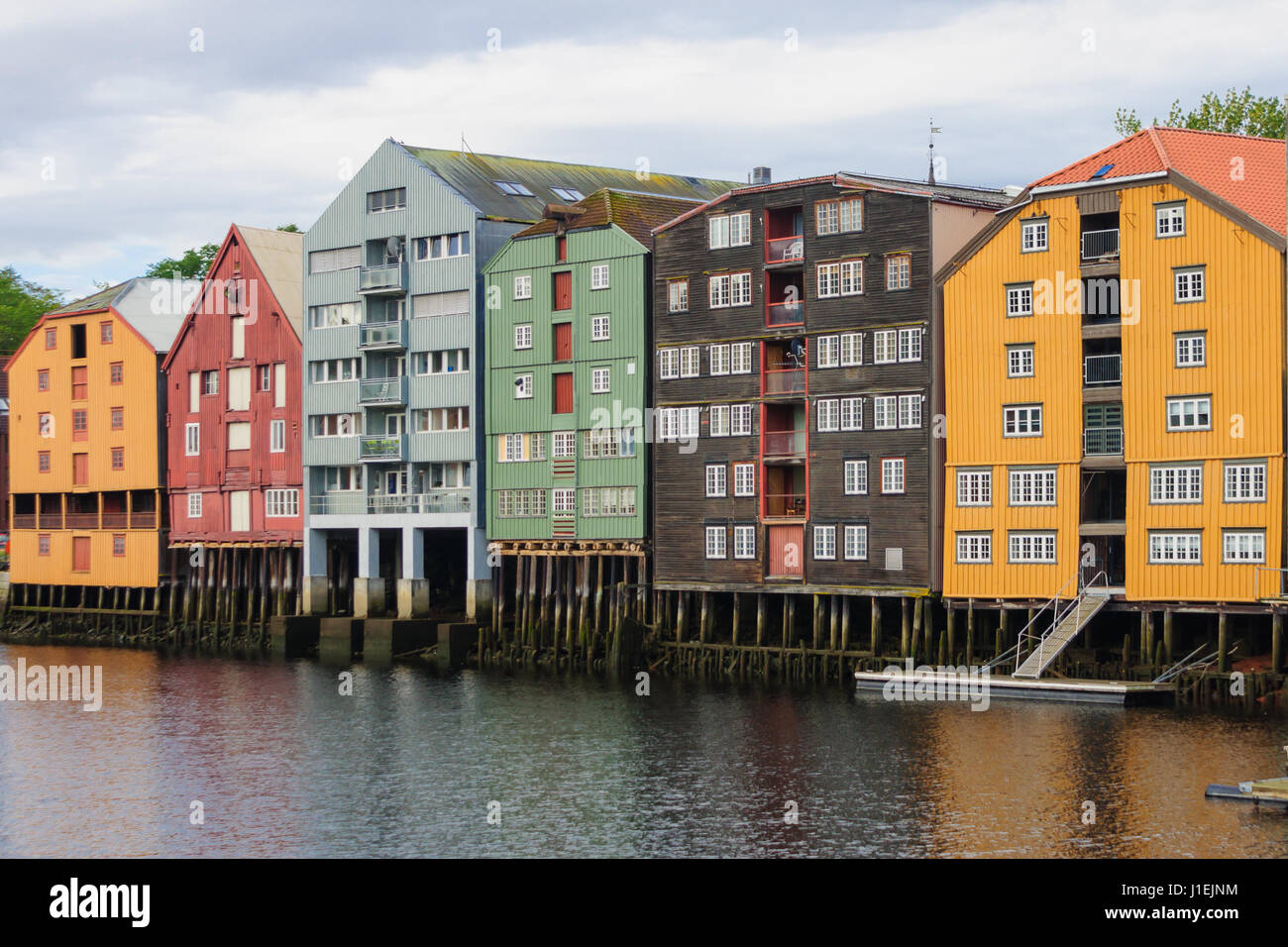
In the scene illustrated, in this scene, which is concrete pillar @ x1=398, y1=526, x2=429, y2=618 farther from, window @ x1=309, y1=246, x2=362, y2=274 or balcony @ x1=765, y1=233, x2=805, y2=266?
balcony @ x1=765, y1=233, x2=805, y2=266

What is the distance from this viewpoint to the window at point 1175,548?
66.4 meters

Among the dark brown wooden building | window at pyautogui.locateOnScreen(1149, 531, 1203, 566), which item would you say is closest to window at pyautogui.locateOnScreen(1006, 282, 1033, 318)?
the dark brown wooden building

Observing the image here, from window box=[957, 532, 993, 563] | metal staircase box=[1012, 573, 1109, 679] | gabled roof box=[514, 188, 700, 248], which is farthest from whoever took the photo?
gabled roof box=[514, 188, 700, 248]

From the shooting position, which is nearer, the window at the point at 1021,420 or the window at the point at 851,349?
the window at the point at 1021,420

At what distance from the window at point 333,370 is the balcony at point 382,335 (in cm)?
234

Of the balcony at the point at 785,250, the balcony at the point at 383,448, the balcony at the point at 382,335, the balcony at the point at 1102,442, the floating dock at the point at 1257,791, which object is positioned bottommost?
the floating dock at the point at 1257,791

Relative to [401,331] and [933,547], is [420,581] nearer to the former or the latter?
[401,331]

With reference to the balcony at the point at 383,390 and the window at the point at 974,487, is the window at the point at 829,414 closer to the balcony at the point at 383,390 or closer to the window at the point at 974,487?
the window at the point at 974,487

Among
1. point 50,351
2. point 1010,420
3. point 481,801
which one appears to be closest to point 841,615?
point 1010,420

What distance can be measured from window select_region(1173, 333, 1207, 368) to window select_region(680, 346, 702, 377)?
2204cm

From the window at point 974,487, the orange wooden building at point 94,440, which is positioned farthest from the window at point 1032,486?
the orange wooden building at point 94,440

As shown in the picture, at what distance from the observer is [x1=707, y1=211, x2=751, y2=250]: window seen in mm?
80312

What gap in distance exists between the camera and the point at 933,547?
73.4 m

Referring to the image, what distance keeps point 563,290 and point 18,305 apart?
107 meters
